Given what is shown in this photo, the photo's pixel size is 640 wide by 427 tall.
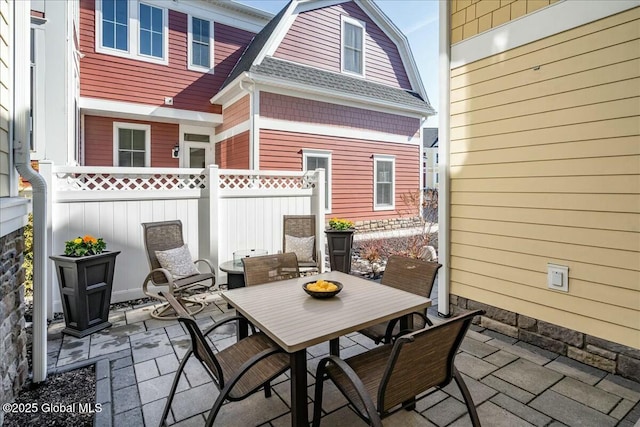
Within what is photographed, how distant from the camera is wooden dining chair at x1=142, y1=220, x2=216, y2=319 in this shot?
157 inches

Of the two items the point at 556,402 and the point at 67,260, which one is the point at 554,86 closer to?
the point at 556,402

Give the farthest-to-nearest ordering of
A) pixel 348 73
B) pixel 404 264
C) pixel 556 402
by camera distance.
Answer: pixel 348 73 → pixel 404 264 → pixel 556 402

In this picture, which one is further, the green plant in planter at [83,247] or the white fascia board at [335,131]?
the white fascia board at [335,131]

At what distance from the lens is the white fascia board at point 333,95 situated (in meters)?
7.35

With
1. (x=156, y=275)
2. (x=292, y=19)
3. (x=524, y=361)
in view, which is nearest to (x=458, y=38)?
(x=524, y=361)

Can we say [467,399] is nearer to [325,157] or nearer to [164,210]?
[164,210]

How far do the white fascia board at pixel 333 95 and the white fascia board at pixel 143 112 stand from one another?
2269 mm

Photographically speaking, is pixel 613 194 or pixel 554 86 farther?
pixel 554 86

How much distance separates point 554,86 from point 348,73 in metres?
6.83

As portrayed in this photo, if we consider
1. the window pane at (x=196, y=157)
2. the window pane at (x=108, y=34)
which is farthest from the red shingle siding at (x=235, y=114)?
the window pane at (x=108, y=34)

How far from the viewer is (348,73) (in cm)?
918

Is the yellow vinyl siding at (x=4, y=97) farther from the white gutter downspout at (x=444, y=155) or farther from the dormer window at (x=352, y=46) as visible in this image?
the dormer window at (x=352, y=46)

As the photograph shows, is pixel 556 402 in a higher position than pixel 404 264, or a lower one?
lower

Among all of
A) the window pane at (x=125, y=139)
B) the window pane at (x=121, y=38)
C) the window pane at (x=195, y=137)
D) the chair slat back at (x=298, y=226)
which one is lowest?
the chair slat back at (x=298, y=226)
